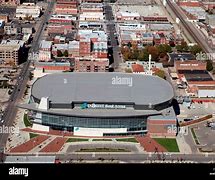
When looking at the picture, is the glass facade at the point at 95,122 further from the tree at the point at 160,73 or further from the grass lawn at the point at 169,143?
the tree at the point at 160,73

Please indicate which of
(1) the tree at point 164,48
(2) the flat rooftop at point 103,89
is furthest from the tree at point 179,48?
(2) the flat rooftop at point 103,89

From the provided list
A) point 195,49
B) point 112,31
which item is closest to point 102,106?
point 195,49

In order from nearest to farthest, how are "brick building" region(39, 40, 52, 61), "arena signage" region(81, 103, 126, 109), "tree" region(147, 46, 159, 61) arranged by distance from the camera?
"arena signage" region(81, 103, 126, 109), "brick building" region(39, 40, 52, 61), "tree" region(147, 46, 159, 61)

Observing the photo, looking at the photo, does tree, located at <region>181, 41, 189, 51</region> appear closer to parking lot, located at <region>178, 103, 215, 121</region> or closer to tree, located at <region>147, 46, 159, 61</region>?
tree, located at <region>147, 46, 159, 61</region>

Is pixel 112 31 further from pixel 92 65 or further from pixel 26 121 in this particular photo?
pixel 26 121

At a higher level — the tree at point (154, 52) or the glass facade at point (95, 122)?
the tree at point (154, 52)

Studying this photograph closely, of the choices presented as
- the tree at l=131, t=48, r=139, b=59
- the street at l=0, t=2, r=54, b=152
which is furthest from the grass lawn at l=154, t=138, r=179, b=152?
the tree at l=131, t=48, r=139, b=59

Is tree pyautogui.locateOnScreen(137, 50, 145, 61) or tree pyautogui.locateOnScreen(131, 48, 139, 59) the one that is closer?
tree pyautogui.locateOnScreen(137, 50, 145, 61)
